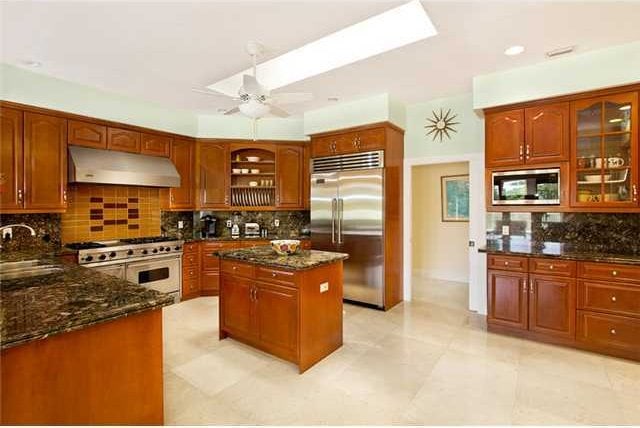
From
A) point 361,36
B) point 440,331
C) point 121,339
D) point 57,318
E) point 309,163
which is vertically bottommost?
point 440,331

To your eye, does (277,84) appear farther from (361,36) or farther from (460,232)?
(460,232)

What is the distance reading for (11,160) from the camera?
334cm

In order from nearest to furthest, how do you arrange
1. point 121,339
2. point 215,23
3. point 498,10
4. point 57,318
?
1. point 57,318
2. point 121,339
3. point 498,10
4. point 215,23

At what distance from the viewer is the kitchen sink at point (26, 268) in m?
2.42

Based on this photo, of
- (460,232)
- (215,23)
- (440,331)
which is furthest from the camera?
(460,232)

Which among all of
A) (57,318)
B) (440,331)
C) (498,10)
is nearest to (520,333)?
(440,331)

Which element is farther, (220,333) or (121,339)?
(220,333)

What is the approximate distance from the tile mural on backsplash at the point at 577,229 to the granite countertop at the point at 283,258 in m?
2.30

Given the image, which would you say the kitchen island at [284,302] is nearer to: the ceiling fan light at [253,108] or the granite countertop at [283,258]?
the granite countertop at [283,258]

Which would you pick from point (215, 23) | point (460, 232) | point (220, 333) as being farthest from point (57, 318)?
point (460, 232)

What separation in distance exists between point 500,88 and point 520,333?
2712 mm

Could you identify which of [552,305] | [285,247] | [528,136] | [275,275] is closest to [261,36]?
[285,247]

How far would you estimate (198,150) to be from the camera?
511 cm

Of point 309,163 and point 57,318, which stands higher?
point 309,163
